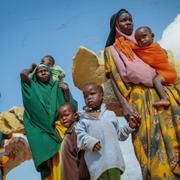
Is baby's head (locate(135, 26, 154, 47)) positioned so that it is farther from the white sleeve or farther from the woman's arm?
the woman's arm

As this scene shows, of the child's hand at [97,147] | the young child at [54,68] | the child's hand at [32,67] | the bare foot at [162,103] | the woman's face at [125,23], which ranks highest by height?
the woman's face at [125,23]

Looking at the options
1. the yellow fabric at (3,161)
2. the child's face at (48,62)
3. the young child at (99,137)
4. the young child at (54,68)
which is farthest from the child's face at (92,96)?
the yellow fabric at (3,161)

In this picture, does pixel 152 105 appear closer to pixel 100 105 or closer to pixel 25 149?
pixel 100 105

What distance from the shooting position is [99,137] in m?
3.52

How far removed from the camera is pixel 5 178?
6.35m

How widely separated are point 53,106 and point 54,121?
17 centimetres

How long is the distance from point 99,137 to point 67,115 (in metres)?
0.68

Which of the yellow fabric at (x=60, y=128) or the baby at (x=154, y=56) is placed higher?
the baby at (x=154, y=56)

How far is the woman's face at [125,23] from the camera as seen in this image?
4527 millimetres

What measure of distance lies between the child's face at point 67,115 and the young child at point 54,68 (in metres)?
0.96

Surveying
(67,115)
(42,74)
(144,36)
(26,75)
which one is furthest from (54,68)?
(144,36)

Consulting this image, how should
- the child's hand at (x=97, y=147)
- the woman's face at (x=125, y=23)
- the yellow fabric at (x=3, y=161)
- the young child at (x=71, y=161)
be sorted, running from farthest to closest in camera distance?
1. the yellow fabric at (x=3, y=161)
2. the woman's face at (x=125, y=23)
3. the young child at (x=71, y=161)
4. the child's hand at (x=97, y=147)

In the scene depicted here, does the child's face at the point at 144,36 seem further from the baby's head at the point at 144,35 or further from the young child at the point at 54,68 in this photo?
the young child at the point at 54,68

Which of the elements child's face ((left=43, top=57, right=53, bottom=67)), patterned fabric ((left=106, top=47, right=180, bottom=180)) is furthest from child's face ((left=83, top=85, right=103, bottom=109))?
child's face ((left=43, top=57, right=53, bottom=67))
